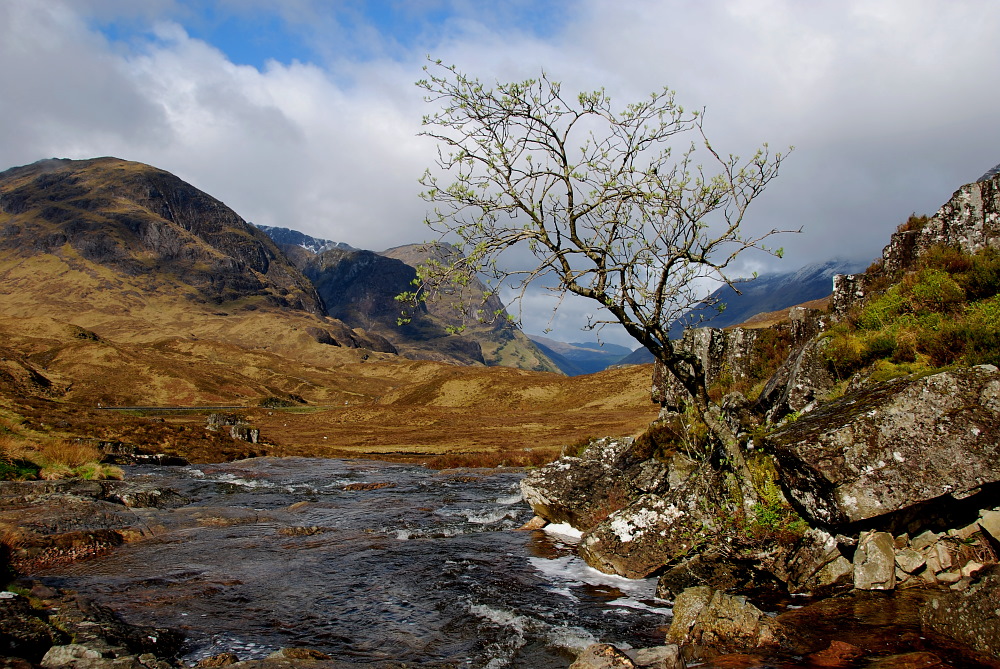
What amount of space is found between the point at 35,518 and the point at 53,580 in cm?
388

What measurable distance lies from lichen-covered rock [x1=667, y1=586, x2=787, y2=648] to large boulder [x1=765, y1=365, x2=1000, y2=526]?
7.08 ft

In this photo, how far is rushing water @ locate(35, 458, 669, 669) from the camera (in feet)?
27.2

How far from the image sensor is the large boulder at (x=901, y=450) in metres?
7.96

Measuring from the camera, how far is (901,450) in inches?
328

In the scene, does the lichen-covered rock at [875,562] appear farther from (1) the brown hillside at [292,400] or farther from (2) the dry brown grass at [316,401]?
(1) the brown hillside at [292,400]

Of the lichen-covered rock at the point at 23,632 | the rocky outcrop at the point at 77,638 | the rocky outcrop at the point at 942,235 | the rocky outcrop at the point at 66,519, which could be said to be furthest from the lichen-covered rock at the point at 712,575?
the rocky outcrop at the point at 66,519

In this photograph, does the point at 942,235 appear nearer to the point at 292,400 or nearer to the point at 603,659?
the point at 603,659

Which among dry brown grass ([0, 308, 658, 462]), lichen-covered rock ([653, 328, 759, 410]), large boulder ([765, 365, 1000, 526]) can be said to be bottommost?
dry brown grass ([0, 308, 658, 462])

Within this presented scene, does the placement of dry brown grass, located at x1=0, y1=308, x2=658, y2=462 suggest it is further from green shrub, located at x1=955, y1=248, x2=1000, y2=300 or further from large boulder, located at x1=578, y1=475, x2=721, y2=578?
green shrub, located at x1=955, y1=248, x2=1000, y2=300

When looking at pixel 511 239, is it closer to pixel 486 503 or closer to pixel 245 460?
pixel 486 503

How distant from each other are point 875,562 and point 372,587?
8.49 meters

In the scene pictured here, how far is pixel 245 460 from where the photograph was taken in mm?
36531

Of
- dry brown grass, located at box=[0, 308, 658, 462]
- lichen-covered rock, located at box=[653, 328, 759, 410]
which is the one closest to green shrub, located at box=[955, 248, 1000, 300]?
lichen-covered rock, located at box=[653, 328, 759, 410]

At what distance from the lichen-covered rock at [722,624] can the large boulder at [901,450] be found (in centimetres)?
216
